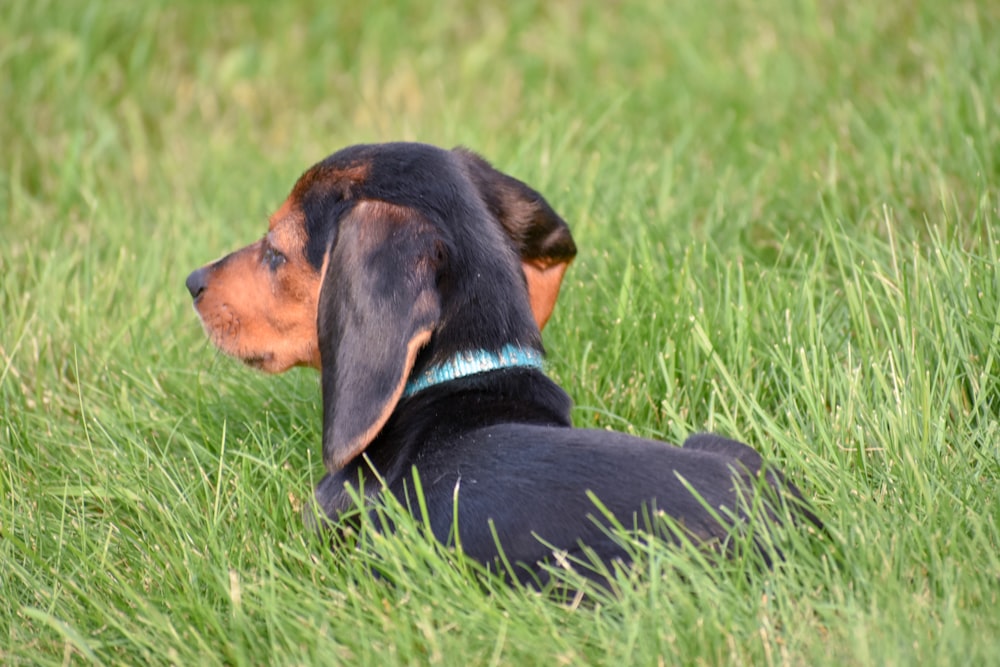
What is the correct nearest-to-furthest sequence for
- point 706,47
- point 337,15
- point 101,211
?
point 101,211 < point 706,47 < point 337,15

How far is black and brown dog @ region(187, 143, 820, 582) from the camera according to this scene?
2.74m

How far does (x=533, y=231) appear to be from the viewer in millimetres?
3576

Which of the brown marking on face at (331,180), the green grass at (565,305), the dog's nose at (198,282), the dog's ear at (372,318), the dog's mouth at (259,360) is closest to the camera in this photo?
the green grass at (565,305)

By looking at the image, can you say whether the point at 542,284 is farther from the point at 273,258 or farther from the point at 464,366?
the point at 273,258

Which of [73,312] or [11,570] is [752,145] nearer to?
[73,312]

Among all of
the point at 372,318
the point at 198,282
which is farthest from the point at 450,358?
the point at 198,282

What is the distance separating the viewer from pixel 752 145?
5559mm

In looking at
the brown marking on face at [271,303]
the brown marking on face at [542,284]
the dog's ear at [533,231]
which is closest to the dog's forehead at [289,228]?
the brown marking on face at [271,303]

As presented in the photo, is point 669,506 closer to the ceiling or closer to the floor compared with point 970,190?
closer to the floor

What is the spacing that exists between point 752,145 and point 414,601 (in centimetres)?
346

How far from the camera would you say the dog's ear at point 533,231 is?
3.54 meters

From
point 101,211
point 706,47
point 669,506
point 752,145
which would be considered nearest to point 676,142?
point 752,145

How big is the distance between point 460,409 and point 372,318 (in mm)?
356

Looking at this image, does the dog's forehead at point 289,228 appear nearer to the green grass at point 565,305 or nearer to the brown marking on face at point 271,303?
the brown marking on face at point 271,303
